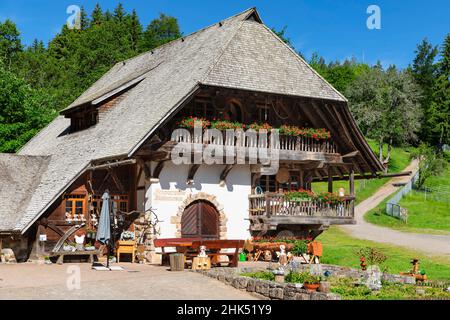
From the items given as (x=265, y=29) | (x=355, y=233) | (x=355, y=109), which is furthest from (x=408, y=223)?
(x=355, y=109)

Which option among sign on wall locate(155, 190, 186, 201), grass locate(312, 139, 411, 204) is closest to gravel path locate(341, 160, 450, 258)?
grass locate(312, 139, 411, 204)

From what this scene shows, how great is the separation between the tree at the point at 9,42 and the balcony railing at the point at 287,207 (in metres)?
44.7

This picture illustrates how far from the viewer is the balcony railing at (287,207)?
26250 millimetres

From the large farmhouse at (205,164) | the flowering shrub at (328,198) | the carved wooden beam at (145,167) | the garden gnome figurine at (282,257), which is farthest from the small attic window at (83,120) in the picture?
the garden gnome figurine at (282,257)

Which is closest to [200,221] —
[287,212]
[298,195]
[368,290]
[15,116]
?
[287,212]

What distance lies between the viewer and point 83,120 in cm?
3136

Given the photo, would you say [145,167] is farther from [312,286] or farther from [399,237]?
Answer: [399,237]

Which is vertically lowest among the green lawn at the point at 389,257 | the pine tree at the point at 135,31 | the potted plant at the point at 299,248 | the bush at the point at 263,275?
the green lawn at the point at 389,257

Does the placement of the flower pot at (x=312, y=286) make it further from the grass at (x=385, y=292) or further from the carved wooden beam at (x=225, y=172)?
the carved wooden beam at (x=225, y=172)

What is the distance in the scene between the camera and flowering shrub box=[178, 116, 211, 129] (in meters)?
24.8
